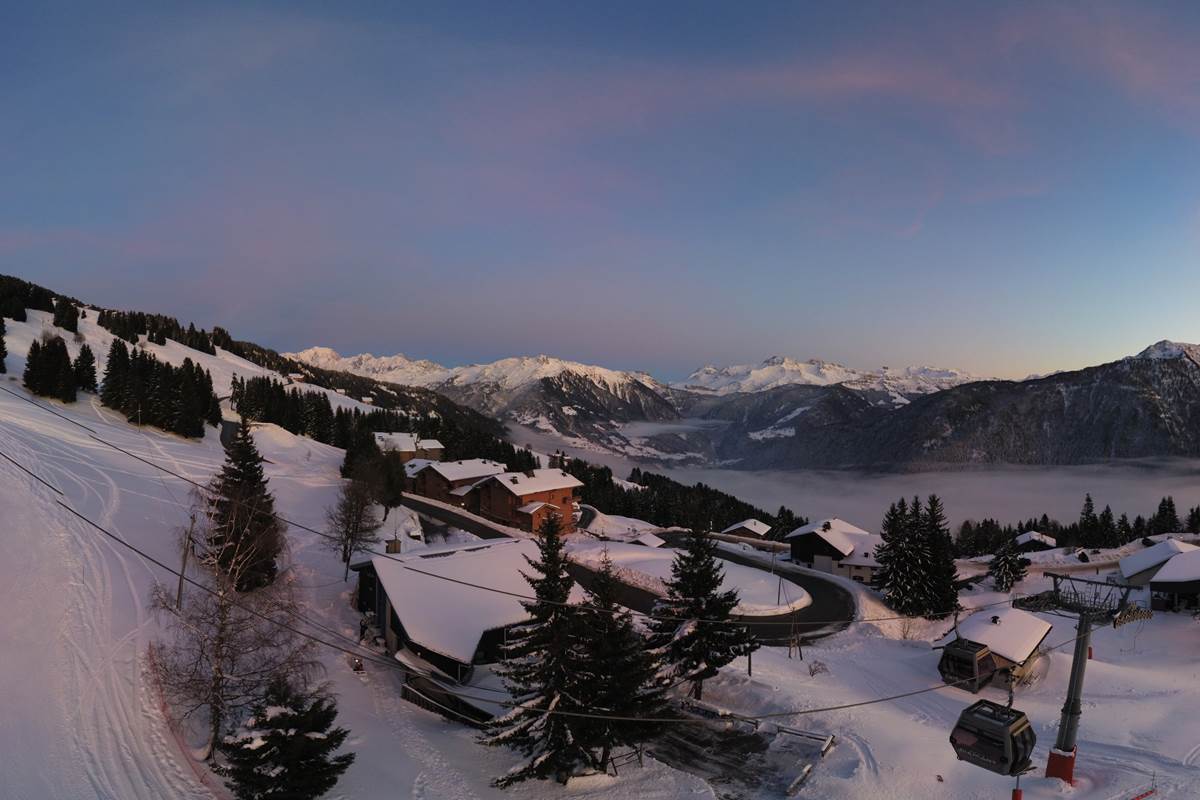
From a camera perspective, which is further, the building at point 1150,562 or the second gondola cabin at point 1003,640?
the building at point 1150,562

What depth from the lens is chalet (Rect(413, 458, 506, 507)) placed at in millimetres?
84688

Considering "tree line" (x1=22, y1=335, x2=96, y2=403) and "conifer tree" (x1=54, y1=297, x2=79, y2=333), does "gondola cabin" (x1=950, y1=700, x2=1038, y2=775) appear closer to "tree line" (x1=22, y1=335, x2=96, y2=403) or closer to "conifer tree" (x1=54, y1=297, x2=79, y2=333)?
"tree line" (x1=22, y1=335, x2=96, y2=403)

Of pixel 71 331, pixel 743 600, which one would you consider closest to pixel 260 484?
pixel 743 600

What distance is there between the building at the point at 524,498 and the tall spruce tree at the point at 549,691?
53.9m

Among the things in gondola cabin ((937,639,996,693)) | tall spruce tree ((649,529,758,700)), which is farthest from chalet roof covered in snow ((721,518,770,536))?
tall spruce tree ((649,529,758,700))

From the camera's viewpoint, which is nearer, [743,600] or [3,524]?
[3,524]

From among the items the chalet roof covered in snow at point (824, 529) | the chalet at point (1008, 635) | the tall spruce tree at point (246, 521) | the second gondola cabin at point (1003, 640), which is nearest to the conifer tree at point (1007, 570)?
the chalet roof covered in snow at point (824, 529)

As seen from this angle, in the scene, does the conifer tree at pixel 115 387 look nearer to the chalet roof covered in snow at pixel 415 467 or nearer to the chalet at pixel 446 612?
the chalet roof covered in snow at pixel 415 467

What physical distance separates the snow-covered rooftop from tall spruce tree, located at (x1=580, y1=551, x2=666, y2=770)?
55.5 meters

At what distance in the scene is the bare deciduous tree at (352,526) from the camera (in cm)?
4316

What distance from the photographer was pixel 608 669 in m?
20.9

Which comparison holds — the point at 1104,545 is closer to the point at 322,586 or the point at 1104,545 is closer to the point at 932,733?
the point at 932,733

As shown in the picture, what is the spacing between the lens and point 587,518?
311 feet

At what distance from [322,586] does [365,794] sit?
2128 cm
